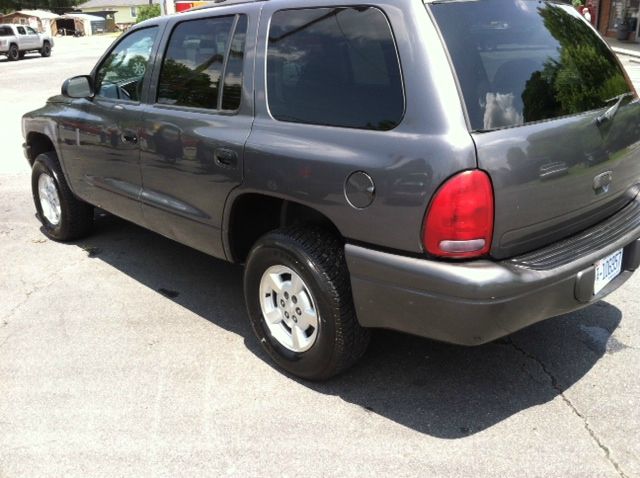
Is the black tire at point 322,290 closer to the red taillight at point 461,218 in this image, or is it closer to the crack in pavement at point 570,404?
the red taillight at point 461,218

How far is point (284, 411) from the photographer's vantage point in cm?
312

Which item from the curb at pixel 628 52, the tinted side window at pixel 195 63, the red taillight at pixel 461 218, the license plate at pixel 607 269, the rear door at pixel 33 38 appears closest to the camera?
the red taillight at pixel 461 218

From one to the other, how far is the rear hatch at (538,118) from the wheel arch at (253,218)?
992mm

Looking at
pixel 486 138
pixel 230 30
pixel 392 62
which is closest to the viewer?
pixel 486 138

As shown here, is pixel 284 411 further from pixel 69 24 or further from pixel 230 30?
pixel 69 24

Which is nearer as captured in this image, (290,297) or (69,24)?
(290,297)

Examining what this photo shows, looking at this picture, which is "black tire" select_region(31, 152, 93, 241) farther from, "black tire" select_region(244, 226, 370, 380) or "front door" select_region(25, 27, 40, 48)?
"front door" select_region(25, 27, 40, 48)

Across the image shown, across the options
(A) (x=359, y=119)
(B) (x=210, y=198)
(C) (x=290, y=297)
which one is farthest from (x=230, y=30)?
(C) (x=290, y=297)

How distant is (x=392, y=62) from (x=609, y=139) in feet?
3.69

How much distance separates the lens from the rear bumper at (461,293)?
260cm

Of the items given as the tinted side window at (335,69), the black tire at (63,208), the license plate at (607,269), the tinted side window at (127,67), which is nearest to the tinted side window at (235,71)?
the tinted side window at (335,69)

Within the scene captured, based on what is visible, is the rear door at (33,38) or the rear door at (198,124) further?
the rear door at (33,38)

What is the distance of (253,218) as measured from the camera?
366 cm

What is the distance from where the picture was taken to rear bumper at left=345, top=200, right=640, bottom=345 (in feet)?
8.52
